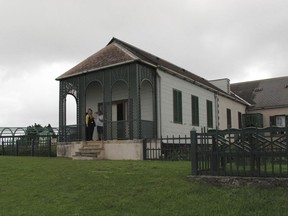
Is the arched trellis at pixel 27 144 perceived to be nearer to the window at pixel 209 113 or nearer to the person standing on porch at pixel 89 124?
the person standing on porch at pixel 89 124

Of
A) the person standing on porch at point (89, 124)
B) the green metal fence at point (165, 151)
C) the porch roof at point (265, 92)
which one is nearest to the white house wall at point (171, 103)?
the green metal fence at point (165, 151)

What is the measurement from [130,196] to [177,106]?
12.4 m

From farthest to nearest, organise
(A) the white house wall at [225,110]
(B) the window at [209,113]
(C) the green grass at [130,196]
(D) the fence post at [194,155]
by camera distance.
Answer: (A) the white house wall at [225,110] → (B) the window at [209,113] → (D) the fence post at [194,155] → (C) the green grass at [130,196]

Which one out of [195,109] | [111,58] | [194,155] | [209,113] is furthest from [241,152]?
[209,113]

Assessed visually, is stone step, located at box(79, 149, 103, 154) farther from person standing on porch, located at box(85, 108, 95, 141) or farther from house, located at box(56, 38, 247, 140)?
person standing on porch, located at box(85, 108, 95, 141)

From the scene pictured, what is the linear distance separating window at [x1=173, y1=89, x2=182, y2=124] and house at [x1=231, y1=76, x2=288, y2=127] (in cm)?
1160

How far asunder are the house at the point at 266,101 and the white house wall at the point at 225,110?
5.32ft

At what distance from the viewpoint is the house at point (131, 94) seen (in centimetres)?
1680

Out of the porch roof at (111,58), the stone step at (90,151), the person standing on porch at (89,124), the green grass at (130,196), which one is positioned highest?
the porch roof at (111,58)

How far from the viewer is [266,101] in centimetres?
3325

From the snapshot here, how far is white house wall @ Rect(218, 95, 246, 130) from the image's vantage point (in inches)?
1007

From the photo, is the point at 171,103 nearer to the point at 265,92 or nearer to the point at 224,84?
the point at 224,84

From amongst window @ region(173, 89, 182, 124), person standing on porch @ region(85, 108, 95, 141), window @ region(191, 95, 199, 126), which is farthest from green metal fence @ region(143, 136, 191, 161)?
window @ region(191, 95, 199, 126)

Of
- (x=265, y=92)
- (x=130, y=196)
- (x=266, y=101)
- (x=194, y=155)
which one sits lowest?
(x=130, y=196)
